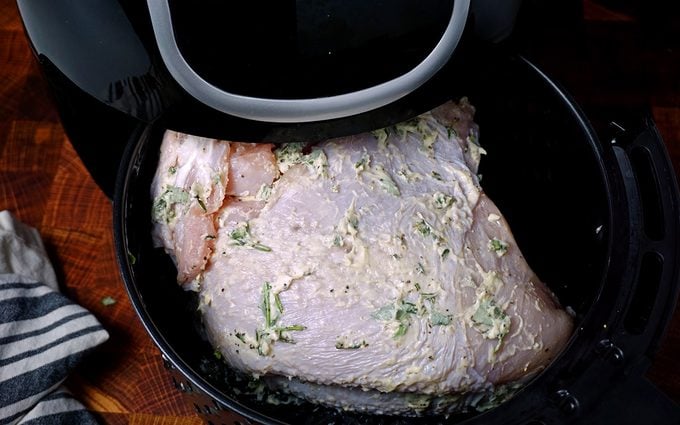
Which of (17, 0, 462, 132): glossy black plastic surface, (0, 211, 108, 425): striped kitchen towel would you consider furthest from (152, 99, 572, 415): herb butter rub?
(0, 211, 108, 425): striped kitchen towel

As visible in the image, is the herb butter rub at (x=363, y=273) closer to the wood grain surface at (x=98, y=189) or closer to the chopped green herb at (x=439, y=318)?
the chopped green herb at (x=439, y=318)

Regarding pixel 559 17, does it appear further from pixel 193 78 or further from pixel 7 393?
pixel 7 393

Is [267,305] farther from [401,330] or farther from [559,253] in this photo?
[559,253]

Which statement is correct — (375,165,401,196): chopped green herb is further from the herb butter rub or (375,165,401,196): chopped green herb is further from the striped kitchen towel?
the striped kitchen towel

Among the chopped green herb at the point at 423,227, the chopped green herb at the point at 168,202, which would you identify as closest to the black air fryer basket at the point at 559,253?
the chopped green herb at the point at 168,202

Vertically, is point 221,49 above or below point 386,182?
above

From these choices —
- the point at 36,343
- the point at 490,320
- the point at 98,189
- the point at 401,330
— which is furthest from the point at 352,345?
the point at 98,189
